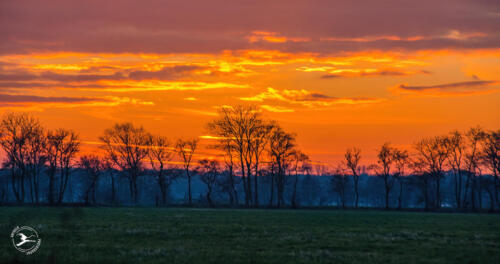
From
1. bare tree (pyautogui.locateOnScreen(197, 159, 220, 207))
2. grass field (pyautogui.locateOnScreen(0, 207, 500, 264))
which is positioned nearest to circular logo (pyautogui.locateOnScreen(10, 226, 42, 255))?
grass field (pyautogui.locateOnScreen(0, 207, 500, 264))

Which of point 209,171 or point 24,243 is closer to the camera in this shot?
point 24,243

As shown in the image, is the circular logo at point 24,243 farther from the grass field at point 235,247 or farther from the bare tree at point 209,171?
the bare tree at point 209,171

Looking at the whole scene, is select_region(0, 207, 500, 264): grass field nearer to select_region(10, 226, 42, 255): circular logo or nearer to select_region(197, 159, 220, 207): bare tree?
select_region(10, 226, 42, 255): circular logo

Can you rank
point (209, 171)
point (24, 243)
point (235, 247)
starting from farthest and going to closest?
point (209, 171), point (235, 247), point (24, 243)

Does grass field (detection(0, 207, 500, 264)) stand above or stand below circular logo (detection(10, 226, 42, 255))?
below

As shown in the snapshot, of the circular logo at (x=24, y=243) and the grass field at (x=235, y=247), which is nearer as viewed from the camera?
the grass field at (x=235, y=247)

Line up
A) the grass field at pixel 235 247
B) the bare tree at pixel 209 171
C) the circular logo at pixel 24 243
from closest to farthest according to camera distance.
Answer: the grass field at pixel 235 247 → the circular logo at pixel 24 243 → the bare tree at pixel 209 171

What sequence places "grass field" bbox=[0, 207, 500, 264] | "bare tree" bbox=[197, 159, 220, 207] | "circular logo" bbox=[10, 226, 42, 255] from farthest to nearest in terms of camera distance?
1. "bare tree" bbox=[197, 159, 220, 207]
2. "circular logo" bbox=[10, 226, 42, 255]
3. "grass field" bbox=[0, 207, 500, 264]

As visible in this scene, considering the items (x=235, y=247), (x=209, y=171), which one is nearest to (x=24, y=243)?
(x=235, y=247)

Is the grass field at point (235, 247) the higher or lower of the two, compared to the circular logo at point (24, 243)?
lower

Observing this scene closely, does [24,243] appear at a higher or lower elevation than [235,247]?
higher

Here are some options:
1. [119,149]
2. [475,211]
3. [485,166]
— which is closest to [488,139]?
[485,166]

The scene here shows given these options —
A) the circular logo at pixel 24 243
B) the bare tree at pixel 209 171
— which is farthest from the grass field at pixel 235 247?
the bare tree at pixel 209 171

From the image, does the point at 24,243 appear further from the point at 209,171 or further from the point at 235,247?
the point at 209,171
